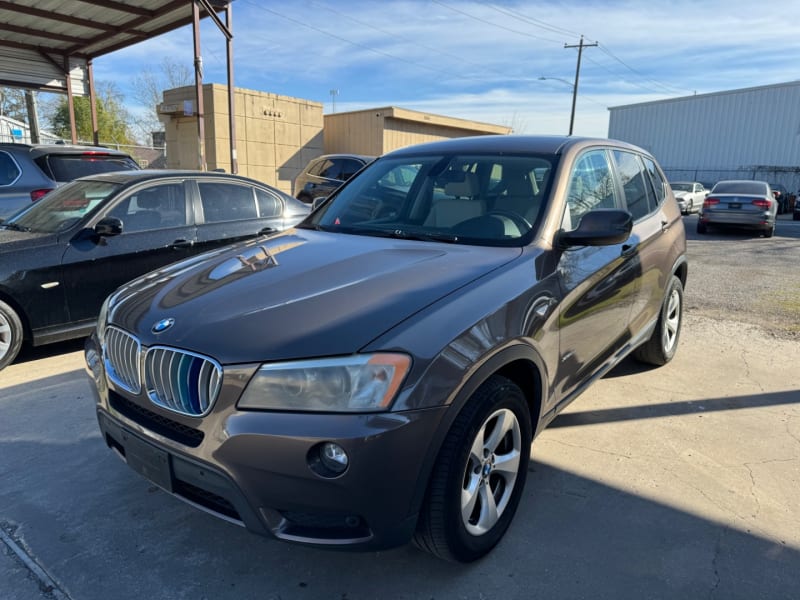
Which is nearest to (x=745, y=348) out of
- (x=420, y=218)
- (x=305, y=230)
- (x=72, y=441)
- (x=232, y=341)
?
(x=420, y=218)

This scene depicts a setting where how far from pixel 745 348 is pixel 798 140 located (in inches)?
1609

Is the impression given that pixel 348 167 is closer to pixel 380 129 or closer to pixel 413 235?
pixel 380 129

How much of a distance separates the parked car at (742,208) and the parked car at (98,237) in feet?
43.1

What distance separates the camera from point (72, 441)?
333 cm

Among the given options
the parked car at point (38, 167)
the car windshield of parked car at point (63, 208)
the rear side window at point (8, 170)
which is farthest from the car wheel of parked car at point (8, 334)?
the rear side window at point (8, 170)

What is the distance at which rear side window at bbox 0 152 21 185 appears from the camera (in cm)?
700

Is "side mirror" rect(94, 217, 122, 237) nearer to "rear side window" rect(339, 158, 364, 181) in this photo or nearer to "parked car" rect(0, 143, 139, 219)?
"parked car" rect(0, 143, 139, 219)

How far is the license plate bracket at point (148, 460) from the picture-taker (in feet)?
6.70

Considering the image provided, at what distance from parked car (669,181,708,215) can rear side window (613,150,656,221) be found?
20.5m

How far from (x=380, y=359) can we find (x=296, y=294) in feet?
1.80

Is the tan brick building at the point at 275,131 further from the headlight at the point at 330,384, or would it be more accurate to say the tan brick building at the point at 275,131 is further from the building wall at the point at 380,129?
the headlight at the point at 330,384

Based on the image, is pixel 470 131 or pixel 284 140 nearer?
pixel 284 140

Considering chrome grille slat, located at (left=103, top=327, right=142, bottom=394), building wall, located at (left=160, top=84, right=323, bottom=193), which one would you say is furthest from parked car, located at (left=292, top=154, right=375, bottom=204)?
chrome grille slat, located at (left=103, top=327, right=142, bottom=394)

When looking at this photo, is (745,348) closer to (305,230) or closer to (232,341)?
(305,230)
